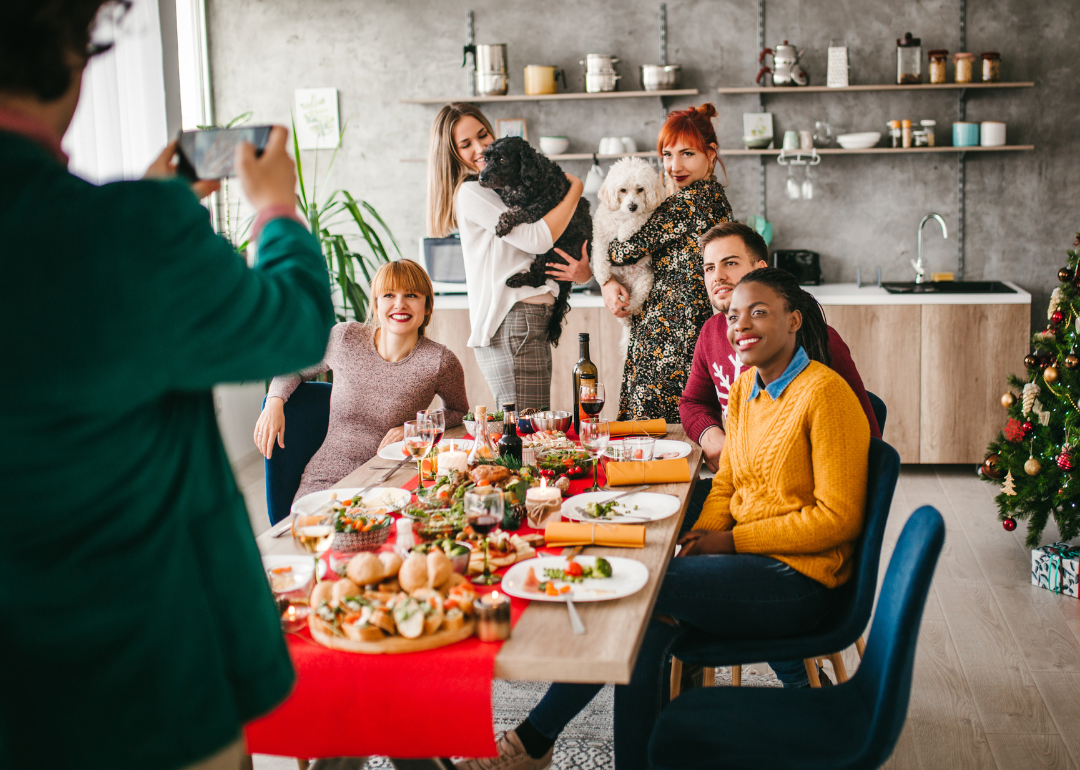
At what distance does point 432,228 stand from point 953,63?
3.15 meters

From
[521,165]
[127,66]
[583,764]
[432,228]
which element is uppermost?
[127,66]

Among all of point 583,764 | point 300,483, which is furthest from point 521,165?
point 583,764

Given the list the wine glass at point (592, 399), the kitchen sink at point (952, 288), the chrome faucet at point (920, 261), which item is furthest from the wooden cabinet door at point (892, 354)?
the wine glass at point (592, 399)

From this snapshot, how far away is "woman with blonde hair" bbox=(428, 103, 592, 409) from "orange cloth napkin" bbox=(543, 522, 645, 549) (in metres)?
1.28

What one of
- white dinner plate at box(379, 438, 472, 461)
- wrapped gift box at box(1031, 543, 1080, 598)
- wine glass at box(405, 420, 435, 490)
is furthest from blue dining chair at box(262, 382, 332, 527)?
wrapped gift box at box(1031, 543, 1080, 598)

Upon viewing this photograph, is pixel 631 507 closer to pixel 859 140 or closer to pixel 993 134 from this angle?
pixel 859 140

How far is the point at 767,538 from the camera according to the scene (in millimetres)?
1702

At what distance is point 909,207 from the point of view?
470 cm

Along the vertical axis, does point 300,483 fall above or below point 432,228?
below

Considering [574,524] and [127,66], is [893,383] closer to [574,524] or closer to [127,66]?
[574,524]

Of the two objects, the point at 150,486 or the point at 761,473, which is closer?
the point at 150,486

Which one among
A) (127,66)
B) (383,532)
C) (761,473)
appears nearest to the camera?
(383,532)

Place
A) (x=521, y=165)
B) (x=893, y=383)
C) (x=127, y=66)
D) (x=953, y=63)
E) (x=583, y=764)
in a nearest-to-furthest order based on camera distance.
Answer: (x=583, y=764) < (x=521, y=165) < (x=127, y=66) < (x=893, y=383) < (x=953, y=63)

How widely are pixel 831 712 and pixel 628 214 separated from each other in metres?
2.19
